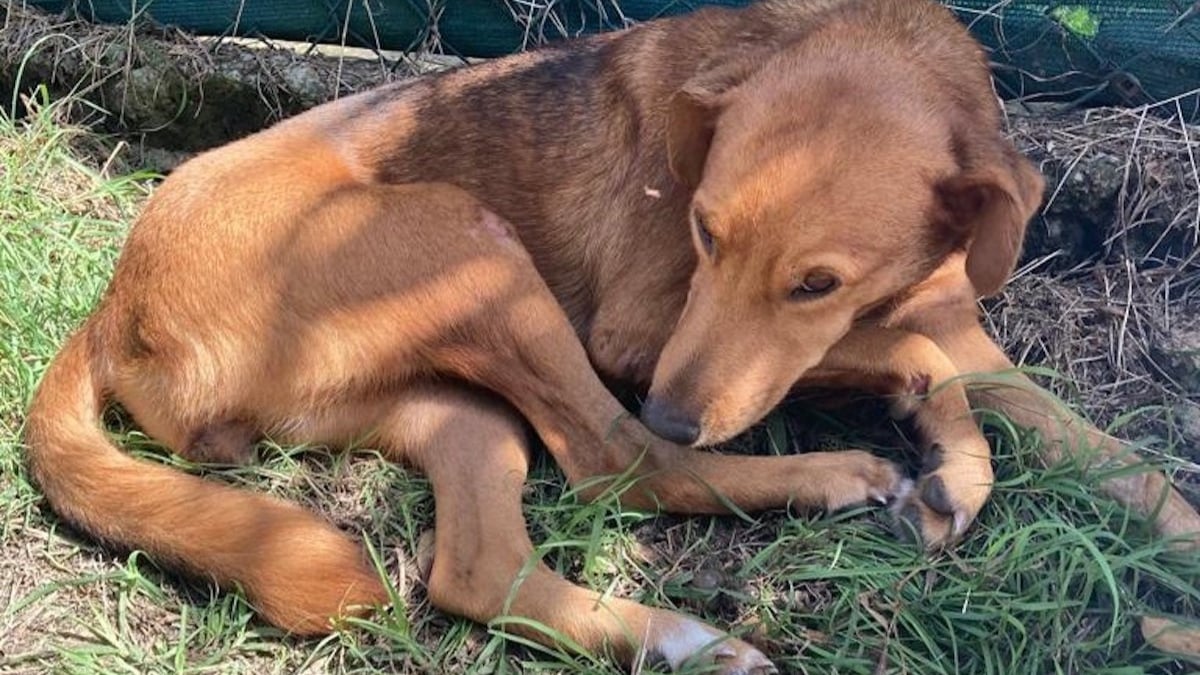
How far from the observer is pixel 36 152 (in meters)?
4.46

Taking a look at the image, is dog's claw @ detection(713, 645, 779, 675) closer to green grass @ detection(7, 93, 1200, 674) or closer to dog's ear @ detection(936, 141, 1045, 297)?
green grass @ detection(7, 93, 1200, 674)

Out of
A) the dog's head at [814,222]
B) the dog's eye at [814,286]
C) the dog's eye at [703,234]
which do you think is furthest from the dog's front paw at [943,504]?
the dog's eye at [703,234]

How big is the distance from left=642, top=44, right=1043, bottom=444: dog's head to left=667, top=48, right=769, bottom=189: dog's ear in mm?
62

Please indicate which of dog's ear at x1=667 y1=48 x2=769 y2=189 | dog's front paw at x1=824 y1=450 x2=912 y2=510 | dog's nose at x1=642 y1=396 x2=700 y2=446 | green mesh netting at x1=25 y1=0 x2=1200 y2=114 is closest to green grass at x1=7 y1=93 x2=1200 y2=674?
dog's front paw at x1=824 y1=450 x2=912 y2=510

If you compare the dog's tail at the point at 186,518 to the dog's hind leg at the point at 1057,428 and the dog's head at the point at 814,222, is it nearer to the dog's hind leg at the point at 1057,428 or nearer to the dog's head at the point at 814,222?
the dog's head at the point at 814,222

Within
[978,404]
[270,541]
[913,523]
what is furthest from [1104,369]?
[270,541]

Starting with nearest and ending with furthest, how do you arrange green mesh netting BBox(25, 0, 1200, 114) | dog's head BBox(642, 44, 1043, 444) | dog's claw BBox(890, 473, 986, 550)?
dog's head BBox(642, 44, 1043, 444) < dog's claw BBox(890, 473, 986, 550) < green mesh netting BBox(25, 0, 1200, 114)

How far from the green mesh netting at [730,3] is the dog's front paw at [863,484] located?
1579 mm

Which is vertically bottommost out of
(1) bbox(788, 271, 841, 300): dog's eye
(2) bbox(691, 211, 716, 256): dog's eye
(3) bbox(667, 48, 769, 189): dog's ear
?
(1) bbox(788, 271, 841, 300): dog's eye

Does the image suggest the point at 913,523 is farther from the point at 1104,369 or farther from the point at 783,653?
the point at 1104,369

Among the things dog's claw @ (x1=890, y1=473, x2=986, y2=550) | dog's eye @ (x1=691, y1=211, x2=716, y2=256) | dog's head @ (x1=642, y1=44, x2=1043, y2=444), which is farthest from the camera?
dog's claw @ (x1=890, y1=473, x2=986, y2=550)

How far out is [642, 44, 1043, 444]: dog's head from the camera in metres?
2.69

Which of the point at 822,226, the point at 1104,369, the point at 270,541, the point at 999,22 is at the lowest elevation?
the point at 1104,369

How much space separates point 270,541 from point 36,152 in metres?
2.33
